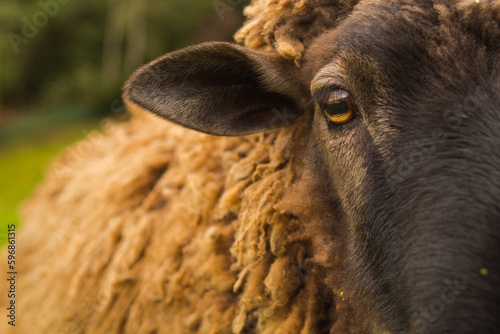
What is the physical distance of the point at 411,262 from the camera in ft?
7.47

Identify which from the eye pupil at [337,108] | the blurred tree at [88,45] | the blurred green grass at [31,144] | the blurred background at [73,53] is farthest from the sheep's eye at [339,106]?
the blurred tree at [88,45]

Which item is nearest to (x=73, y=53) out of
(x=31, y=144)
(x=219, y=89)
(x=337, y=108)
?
(x=31, y=144)

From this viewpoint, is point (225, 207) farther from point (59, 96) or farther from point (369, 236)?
point (59, 96)

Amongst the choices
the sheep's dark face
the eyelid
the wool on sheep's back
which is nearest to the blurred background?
the wool on sheep's back

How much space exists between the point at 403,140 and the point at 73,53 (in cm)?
3134

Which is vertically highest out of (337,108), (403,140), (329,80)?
(329,80)

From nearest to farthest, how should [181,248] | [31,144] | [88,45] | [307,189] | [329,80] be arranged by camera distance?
[329,80]
[307,189]
[181,248]
[31,144]
[88,45]

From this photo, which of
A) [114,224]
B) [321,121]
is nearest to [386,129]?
[321,121]

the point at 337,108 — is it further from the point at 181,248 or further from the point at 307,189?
the point at 181,248

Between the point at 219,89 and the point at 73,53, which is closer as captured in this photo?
the point at 219,89

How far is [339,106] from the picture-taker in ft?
8.77

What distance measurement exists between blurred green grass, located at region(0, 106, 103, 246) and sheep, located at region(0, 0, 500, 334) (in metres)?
8.42

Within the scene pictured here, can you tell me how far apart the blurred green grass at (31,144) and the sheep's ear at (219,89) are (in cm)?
945

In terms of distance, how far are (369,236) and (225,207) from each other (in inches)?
43.4
